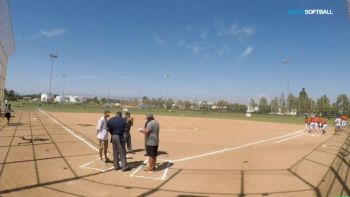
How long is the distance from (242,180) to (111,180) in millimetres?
3482

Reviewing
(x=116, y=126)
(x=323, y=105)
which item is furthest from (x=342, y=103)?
(x=116, y=126)

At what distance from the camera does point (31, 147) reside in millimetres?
13719

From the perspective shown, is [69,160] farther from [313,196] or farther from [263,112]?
[263,112]

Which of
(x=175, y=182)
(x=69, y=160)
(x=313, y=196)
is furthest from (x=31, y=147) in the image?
(x=313, y=196)

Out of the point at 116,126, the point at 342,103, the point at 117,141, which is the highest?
the point at 342,103

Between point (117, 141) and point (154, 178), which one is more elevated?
point (117, 141)

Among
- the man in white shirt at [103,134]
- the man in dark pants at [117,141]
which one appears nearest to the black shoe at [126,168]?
the man in dark pants at [117,141]

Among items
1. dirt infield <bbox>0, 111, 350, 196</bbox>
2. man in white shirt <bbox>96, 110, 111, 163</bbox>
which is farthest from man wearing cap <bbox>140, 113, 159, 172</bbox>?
man in white shirt <bbox>96, 110, 111, 163</bbox>

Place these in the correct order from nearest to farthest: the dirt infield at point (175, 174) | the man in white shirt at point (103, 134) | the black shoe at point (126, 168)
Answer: the dirt infield at point (175, 174) → the black shoe at point (126, 168) → the man in white shirt at point (103, 134)

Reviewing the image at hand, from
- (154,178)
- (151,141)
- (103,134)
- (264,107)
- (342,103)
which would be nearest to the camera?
(154,178)

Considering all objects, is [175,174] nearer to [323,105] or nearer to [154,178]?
[154,178]

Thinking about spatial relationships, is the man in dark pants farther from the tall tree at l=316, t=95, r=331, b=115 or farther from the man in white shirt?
the tall tree at l=316, t=95, r=331, b=115

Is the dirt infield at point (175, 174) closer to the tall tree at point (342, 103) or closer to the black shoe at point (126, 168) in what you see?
the black shoe at point (126, 168)

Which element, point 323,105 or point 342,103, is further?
point 323,105
